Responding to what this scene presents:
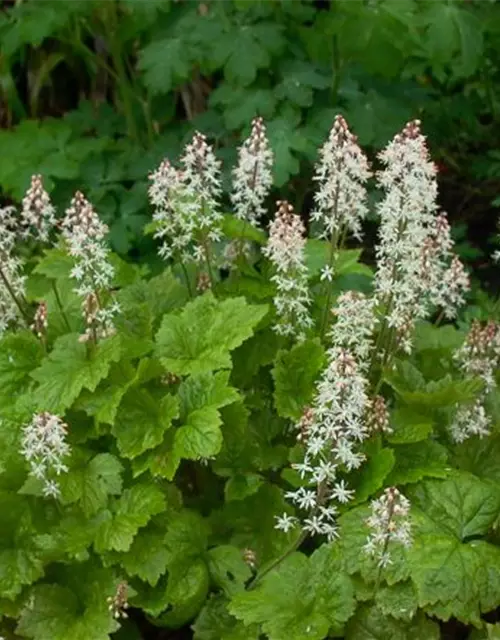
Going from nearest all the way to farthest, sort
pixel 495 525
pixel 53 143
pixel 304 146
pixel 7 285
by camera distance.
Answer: pixel 495 525
pixel 7 285
pixel 304 146
pixel 53 143

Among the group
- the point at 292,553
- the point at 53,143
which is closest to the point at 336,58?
the point at 53,143

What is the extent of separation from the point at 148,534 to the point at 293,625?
504 mm

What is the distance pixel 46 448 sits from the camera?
2.85 metres

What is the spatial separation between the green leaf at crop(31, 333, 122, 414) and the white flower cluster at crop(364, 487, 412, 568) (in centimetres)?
86

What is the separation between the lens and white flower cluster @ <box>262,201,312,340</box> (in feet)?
10.1

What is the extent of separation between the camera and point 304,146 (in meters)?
4.29

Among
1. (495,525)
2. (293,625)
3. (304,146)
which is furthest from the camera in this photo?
→ (304,146)

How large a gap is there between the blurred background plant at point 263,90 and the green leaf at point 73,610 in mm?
1874

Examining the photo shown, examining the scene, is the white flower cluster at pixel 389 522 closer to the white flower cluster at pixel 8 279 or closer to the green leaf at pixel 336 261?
the green leaf at pixel 336 261

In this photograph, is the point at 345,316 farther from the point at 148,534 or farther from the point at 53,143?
the point at 53,143

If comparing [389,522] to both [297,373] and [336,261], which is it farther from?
[336,261]

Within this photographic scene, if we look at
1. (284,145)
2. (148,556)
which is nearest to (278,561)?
(148,556)

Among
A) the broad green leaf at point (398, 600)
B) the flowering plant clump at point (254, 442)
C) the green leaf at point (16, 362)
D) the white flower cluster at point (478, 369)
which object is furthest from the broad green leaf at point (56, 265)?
the broad green leaf at point (398, 600)

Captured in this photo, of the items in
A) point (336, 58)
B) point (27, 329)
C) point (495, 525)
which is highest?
point (336, 58)
